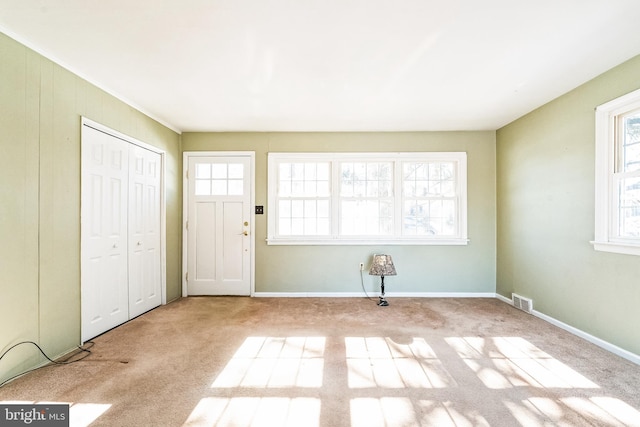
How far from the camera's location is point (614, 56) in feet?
7.86

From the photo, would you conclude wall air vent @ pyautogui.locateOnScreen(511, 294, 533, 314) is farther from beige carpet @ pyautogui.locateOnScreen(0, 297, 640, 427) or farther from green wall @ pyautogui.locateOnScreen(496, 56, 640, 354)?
beige carpet @ pyautogui.locateOnScreen(0, 297, 640, 427)

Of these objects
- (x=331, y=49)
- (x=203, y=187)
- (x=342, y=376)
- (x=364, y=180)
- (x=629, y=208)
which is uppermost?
(x=331, y=49)

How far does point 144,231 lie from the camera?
3656 millimetres

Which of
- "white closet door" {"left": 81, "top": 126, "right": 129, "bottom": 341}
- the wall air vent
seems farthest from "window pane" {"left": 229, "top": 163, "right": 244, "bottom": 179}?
the wall air vent

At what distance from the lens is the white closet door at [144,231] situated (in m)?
3.44

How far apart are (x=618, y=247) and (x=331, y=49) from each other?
9.73 feet

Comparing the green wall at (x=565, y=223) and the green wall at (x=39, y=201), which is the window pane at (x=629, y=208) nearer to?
the green wall at (x=565, y=223)

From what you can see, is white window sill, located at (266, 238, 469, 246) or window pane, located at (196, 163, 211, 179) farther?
window pane, located at (196, 163, 211, 179)

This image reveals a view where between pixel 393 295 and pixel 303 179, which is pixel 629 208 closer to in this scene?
pixel 393 295

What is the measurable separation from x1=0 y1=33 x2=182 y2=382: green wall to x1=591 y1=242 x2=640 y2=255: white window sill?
15.7ft

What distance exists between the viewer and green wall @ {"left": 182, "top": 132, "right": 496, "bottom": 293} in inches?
173

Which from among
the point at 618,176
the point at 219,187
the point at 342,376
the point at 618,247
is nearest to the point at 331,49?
the point at 342,376

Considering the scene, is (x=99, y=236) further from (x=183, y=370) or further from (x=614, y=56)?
(x=614, y=56)

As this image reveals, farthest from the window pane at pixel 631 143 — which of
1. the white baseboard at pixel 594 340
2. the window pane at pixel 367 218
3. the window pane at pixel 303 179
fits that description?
the window pane at pixel 303 179
